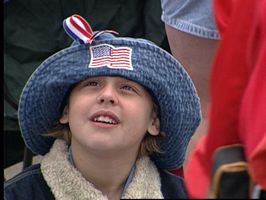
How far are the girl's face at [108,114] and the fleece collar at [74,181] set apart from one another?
61 mm

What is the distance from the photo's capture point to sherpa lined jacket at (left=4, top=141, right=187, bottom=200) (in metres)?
1.94

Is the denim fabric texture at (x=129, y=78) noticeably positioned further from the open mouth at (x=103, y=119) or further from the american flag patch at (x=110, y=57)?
the open mouth at (x=103, y=119)

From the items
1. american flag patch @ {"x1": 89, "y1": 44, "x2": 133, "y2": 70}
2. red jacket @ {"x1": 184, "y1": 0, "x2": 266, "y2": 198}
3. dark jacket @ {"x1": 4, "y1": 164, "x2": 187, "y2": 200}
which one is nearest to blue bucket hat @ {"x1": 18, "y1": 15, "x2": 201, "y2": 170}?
american flag patch @ {"x1": 89, "y1": 44, "x2": 133, "y2": 70}

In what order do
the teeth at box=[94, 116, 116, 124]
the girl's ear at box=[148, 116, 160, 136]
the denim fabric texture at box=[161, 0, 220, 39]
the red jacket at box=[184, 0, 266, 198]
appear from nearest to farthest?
the red jacket at box=[184, 0, 266, 198] < the teeth at box=[94, 116, 116, 124] < the girl's ear at box=[148, 116, 160, 136] < the denim fabric texture at box=[161, 0, 220, 39]

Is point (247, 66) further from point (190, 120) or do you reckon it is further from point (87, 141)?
point (190, 120)

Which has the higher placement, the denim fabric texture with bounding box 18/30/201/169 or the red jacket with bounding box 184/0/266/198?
the red jacket with bounding box 184/0/266/198

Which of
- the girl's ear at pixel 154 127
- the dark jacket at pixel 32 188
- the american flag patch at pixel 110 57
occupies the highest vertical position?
the american flag patch at pixel 110 57

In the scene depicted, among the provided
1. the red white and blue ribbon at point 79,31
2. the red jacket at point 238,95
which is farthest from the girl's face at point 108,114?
the red jacket at point 238,95

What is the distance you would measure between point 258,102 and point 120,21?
2.26 metres

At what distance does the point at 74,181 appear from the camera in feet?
6.37

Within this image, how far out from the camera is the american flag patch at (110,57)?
1.93m

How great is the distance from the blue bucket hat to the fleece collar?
8 cm

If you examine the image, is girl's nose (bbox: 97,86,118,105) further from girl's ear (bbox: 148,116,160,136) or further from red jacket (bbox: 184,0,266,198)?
red jacket (bbox: 184,0,266,198)

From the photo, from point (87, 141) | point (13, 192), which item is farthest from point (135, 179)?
point (13, 192)
